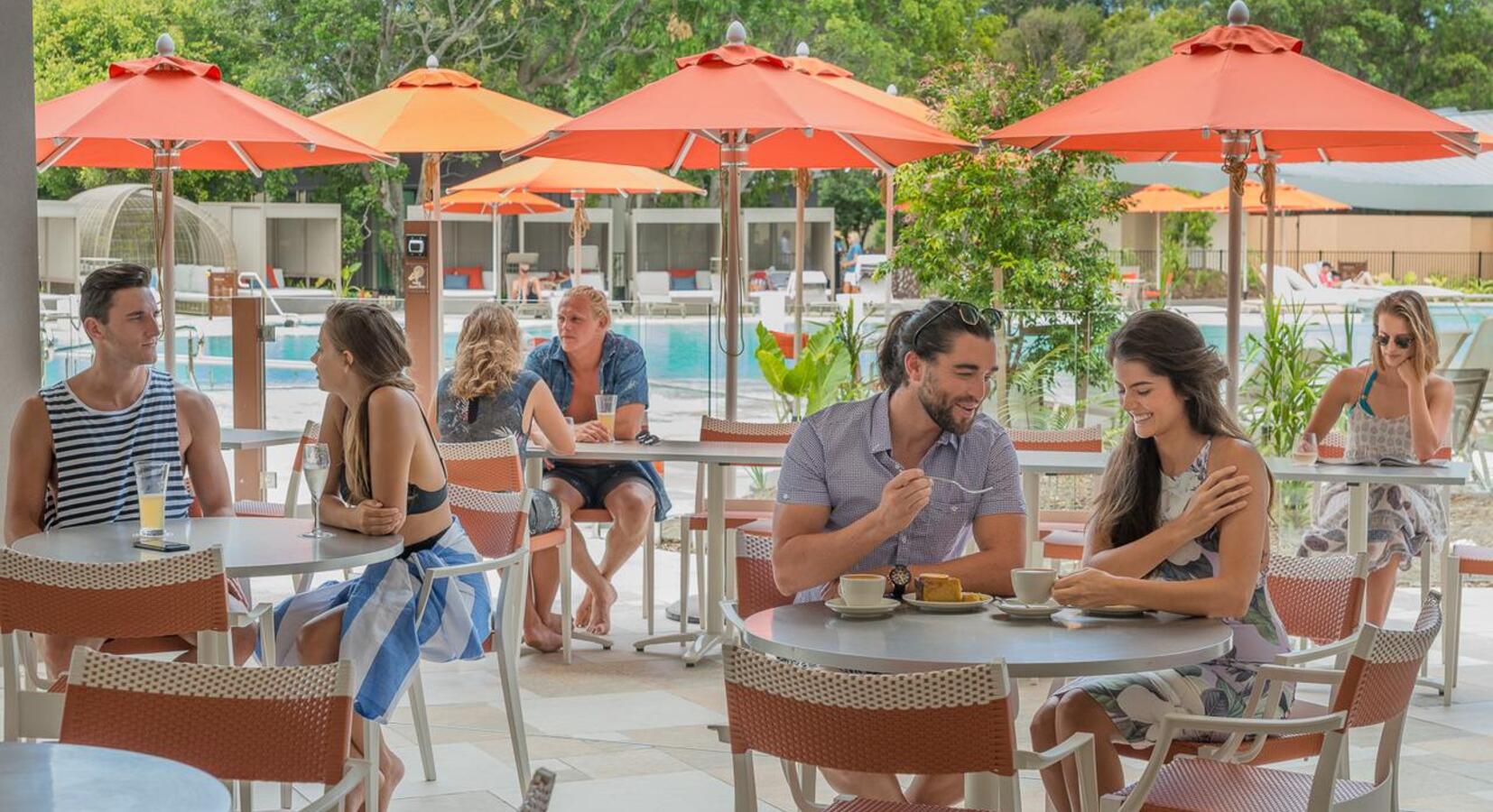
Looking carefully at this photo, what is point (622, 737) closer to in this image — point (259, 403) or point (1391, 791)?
point (1391, 791)

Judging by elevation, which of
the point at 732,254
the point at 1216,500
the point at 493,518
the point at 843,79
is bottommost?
the point at 493,518

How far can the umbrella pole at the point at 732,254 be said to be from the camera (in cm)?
740

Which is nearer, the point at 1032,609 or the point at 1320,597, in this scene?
the point at 1032,609

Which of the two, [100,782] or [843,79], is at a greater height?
[843,79]

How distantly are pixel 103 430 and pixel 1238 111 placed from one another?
13.1 feet

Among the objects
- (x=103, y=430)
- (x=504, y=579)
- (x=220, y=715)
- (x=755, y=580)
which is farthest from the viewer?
(x=504, y=579)

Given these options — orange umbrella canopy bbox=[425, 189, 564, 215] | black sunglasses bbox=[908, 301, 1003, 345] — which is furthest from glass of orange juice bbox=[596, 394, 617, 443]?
orange umbrella canopy bbox=[425, 189, 564, 215]

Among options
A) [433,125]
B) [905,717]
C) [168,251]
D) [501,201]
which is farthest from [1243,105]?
[501,201]

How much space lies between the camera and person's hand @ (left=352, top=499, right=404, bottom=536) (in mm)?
4105

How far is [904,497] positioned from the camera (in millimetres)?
3387

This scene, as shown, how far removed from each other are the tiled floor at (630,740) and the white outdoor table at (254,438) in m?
1.09

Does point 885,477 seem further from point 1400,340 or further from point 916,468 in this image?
point 1400,340

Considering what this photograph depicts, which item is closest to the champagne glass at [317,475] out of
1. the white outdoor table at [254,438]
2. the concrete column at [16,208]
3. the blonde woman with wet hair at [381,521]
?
the blonde woman with wet hair at [381,521]

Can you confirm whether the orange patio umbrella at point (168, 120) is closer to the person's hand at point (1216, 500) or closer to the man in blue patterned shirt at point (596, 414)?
the man in blue patterned shirt at point (596, 414)
